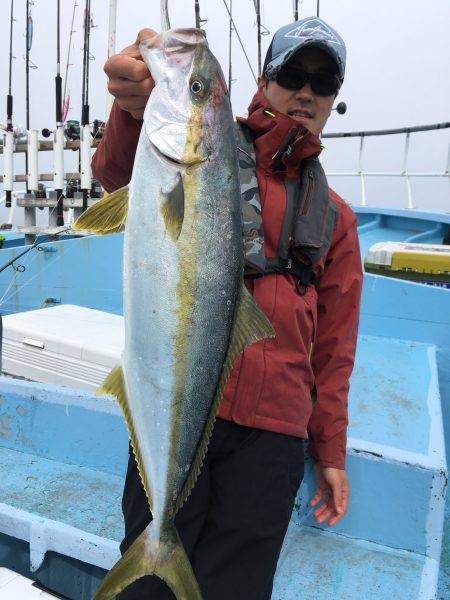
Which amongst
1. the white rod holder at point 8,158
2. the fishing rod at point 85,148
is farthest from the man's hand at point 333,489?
the white rod holder at point 8,158

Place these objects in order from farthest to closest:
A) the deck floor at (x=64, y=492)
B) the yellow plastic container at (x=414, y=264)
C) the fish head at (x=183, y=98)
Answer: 1. the yellow plastic container at (x=414, y=264)
2. the deck floor at (x=64, y=492)
3. the fish head at (x=183, y=98)

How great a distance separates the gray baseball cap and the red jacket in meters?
0.15

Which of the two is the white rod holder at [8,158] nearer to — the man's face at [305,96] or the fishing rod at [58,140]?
the fishing rod at [58,140]

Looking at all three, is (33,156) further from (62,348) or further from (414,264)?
(414,264)

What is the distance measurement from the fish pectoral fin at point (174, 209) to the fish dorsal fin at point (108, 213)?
0.15 metres

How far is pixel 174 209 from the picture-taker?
4.15 ft

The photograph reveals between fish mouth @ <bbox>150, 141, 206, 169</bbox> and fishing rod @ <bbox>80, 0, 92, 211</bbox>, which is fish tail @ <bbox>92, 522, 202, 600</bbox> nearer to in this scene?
fish mouth @ <bbox>150, 141, 206, 169</bbox>

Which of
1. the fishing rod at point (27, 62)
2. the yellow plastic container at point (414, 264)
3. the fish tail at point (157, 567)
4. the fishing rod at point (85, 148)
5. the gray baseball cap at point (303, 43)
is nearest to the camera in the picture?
the fish tail at point (157, 567)

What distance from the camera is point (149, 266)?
4.20 feet

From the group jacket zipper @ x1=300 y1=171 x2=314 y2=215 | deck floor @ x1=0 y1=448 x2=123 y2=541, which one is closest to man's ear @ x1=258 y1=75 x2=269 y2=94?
jacket zipper @ x1=300 y1=171 x2=314 y2=215

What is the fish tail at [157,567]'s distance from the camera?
4.50 feet

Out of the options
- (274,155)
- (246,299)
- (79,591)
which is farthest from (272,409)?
(79,591)

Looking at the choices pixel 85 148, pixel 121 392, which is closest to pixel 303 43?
pixel 121 392

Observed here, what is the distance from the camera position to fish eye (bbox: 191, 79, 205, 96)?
1.28m
